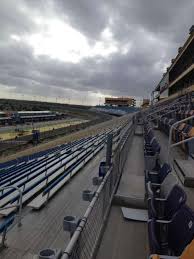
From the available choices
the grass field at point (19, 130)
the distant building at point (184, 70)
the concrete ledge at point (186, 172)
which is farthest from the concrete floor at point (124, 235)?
the grass field at point (19, 130)

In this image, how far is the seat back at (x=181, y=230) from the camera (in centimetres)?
214

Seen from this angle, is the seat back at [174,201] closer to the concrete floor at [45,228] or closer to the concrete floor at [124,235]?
the concrete floor at [124,235]

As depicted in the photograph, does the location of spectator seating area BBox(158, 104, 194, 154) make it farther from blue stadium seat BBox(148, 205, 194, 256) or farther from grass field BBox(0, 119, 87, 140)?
grass field BBox(0, 119, 87, 140)

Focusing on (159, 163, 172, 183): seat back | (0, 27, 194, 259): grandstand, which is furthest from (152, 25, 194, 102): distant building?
(159, 163, 172, 183): seat back

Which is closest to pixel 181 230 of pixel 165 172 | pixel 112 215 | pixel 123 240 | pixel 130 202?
pixel 123 240

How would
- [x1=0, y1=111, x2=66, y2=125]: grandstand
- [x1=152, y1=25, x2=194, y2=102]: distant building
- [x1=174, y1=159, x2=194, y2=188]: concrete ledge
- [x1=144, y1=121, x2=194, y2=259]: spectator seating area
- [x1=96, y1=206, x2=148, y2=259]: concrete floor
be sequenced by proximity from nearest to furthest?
[x1=144, y1=121, x2=194, y2=259]: spectator seating area, [x1=96, y1=206, x2=148, y2=259]: concrete floor, [x1=174, y1=159, x2=194, y2=188]: concrete ledge, [x1=152, y1=25, x2=194, y2=102]: distant building, [x1=0, y1=111, x2=66, y2=125]: grandstand

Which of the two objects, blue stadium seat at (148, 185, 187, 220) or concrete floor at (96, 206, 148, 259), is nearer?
blue stadium seat at (148, 185, 187, 220)

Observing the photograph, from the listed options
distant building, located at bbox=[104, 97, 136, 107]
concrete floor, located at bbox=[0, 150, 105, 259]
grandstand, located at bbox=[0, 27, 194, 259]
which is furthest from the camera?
distant building, located at bbox=[104, 97, 136, 107]

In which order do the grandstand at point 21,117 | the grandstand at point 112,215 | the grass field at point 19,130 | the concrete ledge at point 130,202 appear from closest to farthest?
the grandstand at point 112,215 → the concrete ledge at point 130,202 → the grass field at point 19,130 → the grandstand at point 21,117

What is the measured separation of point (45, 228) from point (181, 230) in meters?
2.71

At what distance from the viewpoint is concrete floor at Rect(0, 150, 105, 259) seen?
3757 mm

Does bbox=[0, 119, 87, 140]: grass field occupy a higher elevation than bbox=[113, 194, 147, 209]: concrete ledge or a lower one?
lower

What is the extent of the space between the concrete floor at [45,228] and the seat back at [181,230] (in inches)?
74.9

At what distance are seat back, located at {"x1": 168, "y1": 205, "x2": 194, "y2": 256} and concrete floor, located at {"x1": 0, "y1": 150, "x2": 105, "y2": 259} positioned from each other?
190 cm
